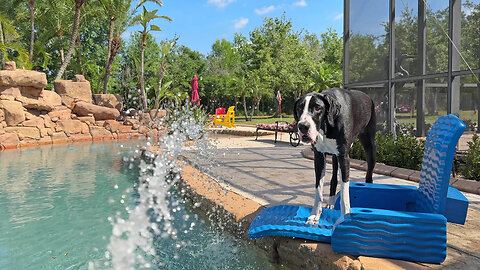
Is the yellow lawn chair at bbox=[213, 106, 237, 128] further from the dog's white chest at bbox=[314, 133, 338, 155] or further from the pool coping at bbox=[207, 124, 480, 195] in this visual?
the dog's white chest at bbox=[314, 133, 338, 155]

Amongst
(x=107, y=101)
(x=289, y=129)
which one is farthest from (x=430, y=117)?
(x=107, y=101)

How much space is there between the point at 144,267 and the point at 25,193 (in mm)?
4011

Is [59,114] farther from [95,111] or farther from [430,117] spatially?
[430,117]

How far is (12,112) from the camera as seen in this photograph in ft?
47.8

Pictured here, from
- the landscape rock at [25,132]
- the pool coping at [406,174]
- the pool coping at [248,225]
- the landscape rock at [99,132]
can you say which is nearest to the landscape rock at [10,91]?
the landscape rock at [25,132]

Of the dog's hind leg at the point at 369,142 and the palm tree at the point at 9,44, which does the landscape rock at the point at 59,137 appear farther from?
Answer: the dog's hind leg at the point at 369,142

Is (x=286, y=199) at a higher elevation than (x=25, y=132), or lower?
lower

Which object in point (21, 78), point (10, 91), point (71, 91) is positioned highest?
point (21, 78)

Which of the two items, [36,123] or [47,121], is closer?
[36,123]

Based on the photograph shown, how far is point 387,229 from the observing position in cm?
244

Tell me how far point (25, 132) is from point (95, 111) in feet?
11.8

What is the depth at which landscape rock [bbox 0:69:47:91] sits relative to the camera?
1459cm

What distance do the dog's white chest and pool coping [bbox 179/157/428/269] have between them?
2.53 feet

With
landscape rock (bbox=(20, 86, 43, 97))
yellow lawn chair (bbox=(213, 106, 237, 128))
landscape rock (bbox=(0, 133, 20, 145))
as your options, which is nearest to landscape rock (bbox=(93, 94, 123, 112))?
landscape rock (bbox=(20, 86, 43, 97))
